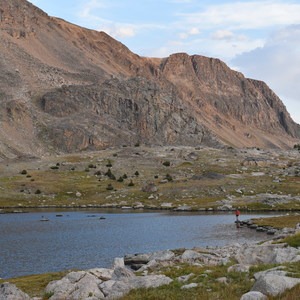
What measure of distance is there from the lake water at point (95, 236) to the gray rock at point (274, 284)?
29.8 m

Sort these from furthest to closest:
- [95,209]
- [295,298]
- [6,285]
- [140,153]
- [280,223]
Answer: [140,153] → [95,209] → [280,223] → [6,285] → [295,298]

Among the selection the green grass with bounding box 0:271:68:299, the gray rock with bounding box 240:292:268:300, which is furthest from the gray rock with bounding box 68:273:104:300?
the gray rock with bounding box 240:292:268:300

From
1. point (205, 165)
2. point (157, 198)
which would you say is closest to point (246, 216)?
point (157, 198)

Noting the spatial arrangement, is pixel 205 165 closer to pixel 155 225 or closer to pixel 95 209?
pixel 95 209

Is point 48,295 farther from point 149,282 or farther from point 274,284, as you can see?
point 274,284

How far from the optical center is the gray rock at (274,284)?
58.1 feet

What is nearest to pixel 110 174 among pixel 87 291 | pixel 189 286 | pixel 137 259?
pixel 137 259

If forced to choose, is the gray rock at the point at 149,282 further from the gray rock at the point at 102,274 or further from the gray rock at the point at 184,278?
the gray rock at the point at 102,274

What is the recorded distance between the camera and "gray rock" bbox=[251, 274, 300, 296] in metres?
17.7

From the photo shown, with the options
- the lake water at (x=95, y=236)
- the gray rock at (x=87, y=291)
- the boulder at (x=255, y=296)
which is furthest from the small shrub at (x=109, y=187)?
the boulder at (x=255, y=296)

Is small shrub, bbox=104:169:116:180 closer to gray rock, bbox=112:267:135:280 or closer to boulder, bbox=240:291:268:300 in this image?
gray rock, bbox=112:267:135:280

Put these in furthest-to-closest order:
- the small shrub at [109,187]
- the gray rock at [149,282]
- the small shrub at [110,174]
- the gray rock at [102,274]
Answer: the small shrub at [110,174] → the small shrub at [109,187] → the gray rock at [102,274] → the gray rock at [149,282]

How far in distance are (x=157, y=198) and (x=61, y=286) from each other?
99245 mm

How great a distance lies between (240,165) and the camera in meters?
170
